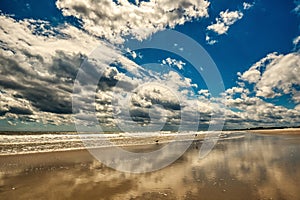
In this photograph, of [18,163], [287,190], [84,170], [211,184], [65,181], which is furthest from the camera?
[18,163]

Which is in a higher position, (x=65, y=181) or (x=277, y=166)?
(x=277, y=166)

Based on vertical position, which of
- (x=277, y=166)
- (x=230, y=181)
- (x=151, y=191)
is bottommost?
(x=151, y=191)

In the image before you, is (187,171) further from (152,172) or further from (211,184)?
(211,184)

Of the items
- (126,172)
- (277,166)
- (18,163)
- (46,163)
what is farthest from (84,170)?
(277,166)

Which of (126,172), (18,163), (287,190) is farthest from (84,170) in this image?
(287,190)

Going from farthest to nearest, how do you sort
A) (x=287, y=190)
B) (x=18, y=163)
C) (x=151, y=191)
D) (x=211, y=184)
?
1. (x=18, y=163)
2. (x=211, y=184)
3. (x=151, y=191)
4. (x=287, y=190)

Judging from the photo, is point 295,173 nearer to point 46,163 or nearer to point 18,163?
point 46,163

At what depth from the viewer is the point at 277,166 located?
49.2 feet

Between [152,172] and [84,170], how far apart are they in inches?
186

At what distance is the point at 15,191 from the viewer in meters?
10.6

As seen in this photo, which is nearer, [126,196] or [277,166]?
[126,196]

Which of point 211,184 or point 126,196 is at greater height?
point 211,184

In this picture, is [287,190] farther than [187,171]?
No

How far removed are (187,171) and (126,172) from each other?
154 inches
